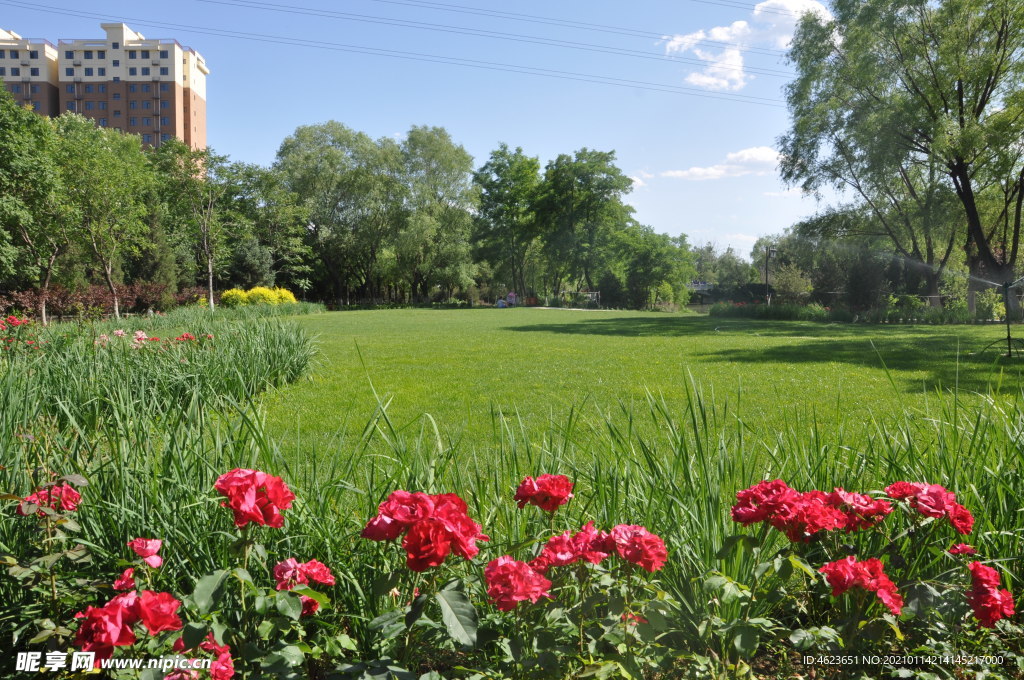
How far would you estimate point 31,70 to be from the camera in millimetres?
73375

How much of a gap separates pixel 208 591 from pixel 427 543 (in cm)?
44

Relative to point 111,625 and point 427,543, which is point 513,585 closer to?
point 427,543

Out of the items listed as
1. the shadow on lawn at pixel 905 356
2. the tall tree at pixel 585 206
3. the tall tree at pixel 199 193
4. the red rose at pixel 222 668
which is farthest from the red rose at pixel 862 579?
the tall tree at pixel 585 206

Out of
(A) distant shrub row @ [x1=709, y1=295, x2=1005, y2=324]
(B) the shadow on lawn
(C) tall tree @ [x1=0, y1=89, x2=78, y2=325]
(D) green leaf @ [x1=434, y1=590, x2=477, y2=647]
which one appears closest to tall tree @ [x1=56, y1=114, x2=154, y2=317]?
(C) tall tree @ [x1=0, y1=89, x2=78, y2=325]

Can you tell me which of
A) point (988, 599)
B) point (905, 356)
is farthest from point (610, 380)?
point (988, 599)

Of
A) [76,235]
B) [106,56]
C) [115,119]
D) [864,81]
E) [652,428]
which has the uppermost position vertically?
[106,56]

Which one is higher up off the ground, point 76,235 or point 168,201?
point 168,201

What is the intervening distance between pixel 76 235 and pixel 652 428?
24534 millimetres

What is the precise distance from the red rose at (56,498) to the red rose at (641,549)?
1.38 metres

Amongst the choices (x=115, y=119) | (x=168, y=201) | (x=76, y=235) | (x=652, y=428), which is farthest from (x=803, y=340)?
(x=115, y=119)

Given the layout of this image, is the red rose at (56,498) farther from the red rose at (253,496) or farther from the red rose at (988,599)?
the red rose at (988,599)

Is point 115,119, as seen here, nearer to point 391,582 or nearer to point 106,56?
point 106,56

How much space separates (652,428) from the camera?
189 inches

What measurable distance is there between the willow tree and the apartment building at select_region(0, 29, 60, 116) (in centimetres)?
8345
